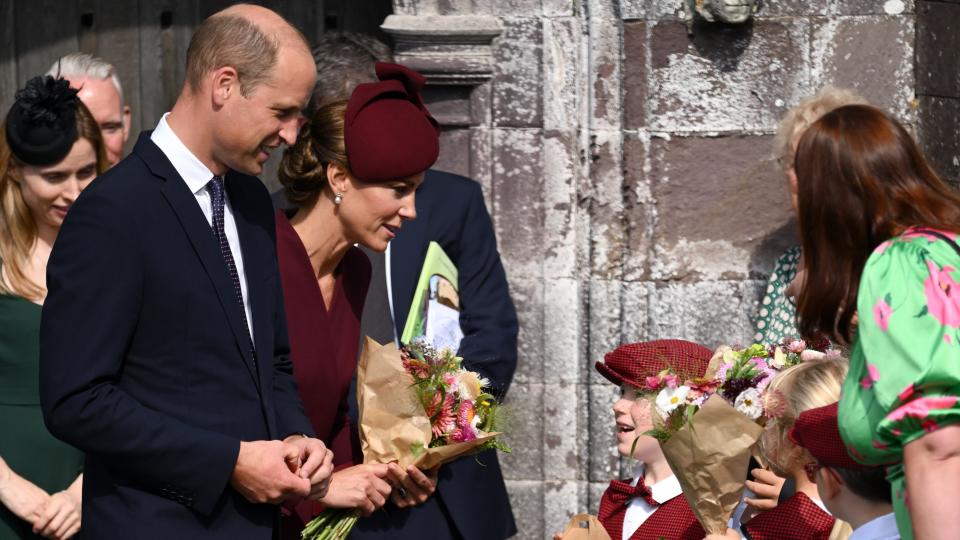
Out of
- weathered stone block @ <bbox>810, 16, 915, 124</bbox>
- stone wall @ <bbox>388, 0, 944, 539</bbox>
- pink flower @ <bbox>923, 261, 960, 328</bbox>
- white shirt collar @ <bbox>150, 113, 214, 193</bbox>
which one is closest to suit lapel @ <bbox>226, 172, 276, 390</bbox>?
white shirt collar @ <bbox>150, 113, 214, 193</bbox>

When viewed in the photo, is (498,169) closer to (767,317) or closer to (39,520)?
(767,317)

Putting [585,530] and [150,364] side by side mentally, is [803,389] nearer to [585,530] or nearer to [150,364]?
[585,530]

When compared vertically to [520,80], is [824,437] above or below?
below

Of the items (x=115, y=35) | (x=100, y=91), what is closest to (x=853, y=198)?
(x=100, y=91)

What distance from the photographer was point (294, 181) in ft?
13.5

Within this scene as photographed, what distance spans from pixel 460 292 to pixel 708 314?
1.16 metres

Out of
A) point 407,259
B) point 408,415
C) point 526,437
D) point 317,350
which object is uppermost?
point 407,259

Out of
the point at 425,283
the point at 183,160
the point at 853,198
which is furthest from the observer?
the point at 425,283

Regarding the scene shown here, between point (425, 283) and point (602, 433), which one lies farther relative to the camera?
point (602, 433)

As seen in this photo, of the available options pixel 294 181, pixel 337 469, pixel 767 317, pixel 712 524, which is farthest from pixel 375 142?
pixel 767 317

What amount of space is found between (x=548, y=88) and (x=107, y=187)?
8.59ft

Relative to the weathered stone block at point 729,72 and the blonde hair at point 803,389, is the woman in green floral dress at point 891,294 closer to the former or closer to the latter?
the blonde hair at point 803,389

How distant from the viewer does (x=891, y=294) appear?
268cm

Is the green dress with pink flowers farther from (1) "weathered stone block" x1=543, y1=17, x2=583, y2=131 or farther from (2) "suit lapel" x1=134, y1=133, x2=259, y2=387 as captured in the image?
(1) "weathered stone block" x1=543, y1=17, x2=583, y2=131
